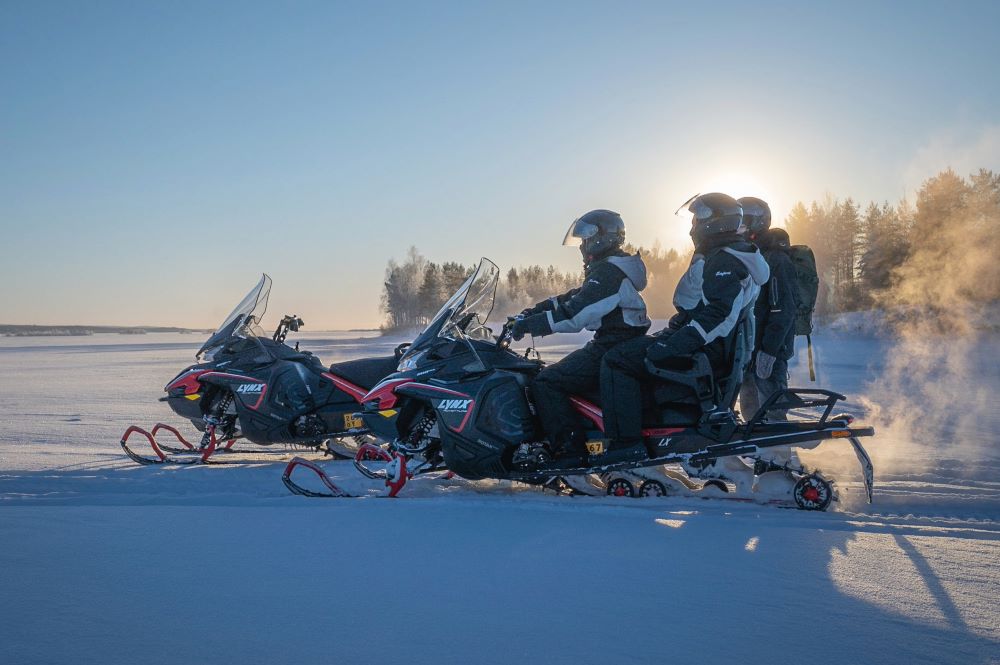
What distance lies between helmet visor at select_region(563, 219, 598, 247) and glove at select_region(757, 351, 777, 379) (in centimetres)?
183

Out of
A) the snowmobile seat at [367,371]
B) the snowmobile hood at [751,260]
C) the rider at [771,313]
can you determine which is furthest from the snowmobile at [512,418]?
the snowmobile seat at [367,371]

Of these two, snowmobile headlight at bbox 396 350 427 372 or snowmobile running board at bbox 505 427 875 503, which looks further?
snowmobile headlight at bbox 396 350 427 372

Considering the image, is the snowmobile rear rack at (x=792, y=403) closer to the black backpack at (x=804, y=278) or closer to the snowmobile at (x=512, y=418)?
the snowmobile at (x=512, y=418)

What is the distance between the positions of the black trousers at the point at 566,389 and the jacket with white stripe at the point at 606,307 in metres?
0.15

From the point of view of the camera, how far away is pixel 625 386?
4.28 metres

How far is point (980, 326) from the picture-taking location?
85.9 ft

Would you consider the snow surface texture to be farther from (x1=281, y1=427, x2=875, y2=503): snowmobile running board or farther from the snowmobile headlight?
the snowmobile headlight

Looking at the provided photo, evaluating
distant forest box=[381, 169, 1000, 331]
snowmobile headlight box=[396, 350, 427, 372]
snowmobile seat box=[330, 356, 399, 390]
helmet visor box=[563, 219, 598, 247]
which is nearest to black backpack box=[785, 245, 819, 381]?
helmet visor box=[563, 219, 598, 247]

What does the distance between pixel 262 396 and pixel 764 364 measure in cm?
460

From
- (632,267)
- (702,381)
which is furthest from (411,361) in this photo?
(702,381)

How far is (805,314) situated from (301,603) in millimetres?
5067

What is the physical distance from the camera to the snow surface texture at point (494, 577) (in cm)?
206

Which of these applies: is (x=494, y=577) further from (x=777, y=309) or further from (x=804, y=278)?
(x=804, y=278)

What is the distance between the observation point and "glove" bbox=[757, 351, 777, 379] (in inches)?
211
